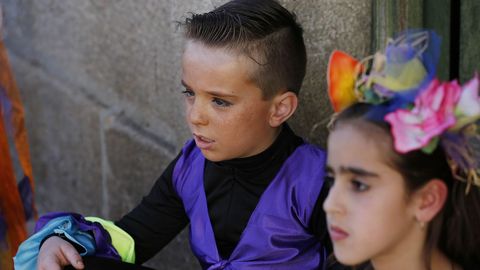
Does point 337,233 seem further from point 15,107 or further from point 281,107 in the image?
point 15,107

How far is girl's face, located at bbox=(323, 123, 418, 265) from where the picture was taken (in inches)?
72.9

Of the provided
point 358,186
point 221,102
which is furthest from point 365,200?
point 221,102

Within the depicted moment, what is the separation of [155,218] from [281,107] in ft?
1.86

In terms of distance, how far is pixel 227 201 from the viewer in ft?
8.25

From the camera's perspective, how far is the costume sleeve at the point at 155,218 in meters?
2.65

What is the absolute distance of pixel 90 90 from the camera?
3.69 meters

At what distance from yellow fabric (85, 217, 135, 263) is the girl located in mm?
906

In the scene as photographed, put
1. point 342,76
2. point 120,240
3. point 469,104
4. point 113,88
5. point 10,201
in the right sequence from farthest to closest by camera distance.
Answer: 1. point 113,88
2. point 10,201
3. point 120,240
4. point 342,76
5. point 469,104

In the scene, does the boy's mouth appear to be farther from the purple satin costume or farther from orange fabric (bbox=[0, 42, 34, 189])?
orange fabric (bbox=[0, 42, 34, 189])

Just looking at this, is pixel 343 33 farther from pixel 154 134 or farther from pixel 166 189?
pixel 154 134

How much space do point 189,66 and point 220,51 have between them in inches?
4.0

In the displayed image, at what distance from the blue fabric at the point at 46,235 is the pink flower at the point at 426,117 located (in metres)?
1.15

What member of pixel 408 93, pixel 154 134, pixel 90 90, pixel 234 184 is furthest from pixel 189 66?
→ pixel 90 90

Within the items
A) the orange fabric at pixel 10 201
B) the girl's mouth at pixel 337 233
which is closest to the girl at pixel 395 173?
the girl's mouth at pixel 337 233
